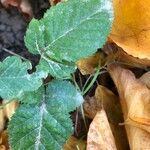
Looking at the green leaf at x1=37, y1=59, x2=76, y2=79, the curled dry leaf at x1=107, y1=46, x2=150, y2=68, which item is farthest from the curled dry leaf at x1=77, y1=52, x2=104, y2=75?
the green leaf at x1=37, y1=59, x2=76, y2=79

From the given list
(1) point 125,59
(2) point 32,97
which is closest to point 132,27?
(1) point 125,59

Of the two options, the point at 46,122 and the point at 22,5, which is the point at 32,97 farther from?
the point at 22,5

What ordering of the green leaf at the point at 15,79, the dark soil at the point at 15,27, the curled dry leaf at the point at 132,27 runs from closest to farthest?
the green leaf at the point at 15,79
the curled dry leaf at the point at 132,27
the dark soil at the point at 15,27

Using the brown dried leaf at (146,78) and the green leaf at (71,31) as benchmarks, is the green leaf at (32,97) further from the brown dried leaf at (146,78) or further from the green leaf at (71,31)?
the brown dried leaf at (146,78)

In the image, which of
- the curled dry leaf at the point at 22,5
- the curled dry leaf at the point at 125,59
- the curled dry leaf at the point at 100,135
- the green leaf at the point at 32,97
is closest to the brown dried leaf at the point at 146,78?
the curled dry leaf at the point at 125,59

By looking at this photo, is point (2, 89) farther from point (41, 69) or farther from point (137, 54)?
point (137, 54)

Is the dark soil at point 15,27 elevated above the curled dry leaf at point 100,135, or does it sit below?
above
